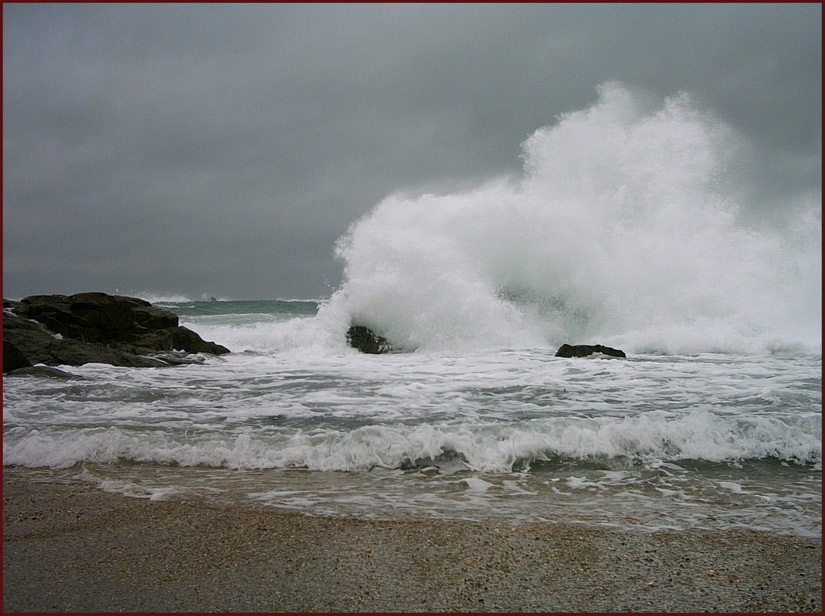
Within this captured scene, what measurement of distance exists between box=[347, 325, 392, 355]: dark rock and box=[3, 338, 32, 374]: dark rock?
6.10 m

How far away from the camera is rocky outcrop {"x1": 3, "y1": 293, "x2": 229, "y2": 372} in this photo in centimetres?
865

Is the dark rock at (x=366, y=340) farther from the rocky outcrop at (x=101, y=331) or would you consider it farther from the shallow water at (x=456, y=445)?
the shallow water at (x=456, y=445)

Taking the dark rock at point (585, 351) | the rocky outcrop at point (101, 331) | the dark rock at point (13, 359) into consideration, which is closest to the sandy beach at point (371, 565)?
the dark rock at point (13, 359)

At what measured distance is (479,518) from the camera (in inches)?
110

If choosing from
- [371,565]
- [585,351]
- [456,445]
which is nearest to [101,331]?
[585,351]

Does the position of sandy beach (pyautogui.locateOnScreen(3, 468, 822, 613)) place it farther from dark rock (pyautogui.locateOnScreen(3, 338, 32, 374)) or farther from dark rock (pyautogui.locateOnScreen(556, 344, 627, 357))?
dark rock (pyautogui.locateOnScreen(556, 344, 627, 357))

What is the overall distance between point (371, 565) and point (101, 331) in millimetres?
10156

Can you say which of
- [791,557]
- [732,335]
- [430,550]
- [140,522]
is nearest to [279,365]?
[140,522]

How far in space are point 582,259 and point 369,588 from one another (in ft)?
45.1

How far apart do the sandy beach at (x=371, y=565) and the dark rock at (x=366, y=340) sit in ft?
29.4

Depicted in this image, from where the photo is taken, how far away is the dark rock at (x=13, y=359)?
7224 millimetres

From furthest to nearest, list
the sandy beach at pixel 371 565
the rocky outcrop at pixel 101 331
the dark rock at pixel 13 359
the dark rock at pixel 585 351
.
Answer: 1. the dark rock at pixel 585 351
2. the rocky outcrop at pixel 101 331
3. the dark rock at pixel 13 359
4. the sandy beach at pixel 371 565

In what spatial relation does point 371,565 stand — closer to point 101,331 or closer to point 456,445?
point 456,445

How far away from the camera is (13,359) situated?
24.1ft
